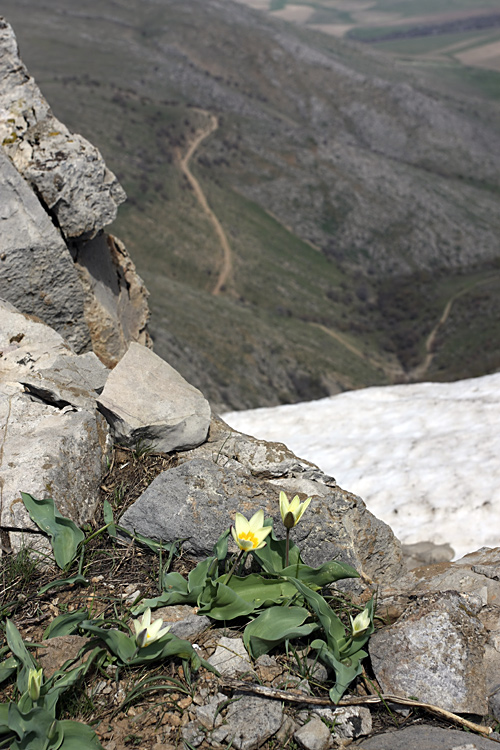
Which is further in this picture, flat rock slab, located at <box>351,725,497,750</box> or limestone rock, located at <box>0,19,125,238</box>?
limestone rock, located at <box>0,19,125,238</box>

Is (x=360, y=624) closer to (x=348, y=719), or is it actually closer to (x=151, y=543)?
(x=348, y=719)

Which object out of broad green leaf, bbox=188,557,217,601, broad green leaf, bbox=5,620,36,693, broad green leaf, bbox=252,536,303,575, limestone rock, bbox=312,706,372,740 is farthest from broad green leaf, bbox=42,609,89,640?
limestone rock, bbox=312,706,372,740

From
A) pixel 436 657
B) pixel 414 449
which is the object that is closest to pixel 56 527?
pixel 436 657

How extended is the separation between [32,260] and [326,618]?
4564 millimetres

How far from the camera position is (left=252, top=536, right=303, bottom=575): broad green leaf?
11.7ft

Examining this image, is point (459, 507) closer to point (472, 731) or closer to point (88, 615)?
point (472, 731)

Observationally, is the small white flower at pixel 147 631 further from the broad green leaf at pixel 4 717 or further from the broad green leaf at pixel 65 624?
the broad green leaf at pixel 4 717

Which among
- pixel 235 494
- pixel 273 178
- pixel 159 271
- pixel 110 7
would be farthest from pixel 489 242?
pixel 110 7

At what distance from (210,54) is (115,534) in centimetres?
15576

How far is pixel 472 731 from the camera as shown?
9.77 feet

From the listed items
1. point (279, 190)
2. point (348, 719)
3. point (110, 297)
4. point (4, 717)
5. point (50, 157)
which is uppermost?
point (50, 157)

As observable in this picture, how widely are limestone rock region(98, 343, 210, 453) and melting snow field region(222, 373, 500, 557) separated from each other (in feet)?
11.0

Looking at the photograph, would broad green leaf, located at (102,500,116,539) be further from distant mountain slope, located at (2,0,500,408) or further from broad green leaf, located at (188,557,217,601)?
distant mountain slope, located at (2,0,500,408)

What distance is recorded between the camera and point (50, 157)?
6484mm
